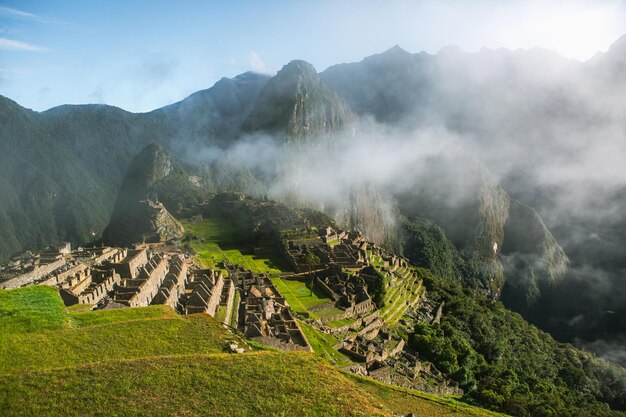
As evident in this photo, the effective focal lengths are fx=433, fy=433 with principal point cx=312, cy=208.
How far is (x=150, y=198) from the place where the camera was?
9994 cm

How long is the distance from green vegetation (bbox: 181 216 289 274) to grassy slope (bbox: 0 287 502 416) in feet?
100

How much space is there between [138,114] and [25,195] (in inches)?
2763

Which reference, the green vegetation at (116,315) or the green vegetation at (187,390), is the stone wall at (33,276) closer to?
the green vegetation at (116,315)

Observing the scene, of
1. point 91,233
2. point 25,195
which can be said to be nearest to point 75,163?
point 25,195

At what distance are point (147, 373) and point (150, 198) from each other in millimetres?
94087

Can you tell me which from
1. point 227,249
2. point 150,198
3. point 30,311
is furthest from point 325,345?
point 150,198

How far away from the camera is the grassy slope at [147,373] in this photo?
10836mm

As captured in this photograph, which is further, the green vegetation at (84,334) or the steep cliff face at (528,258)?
the steep cliff face at (528,258)

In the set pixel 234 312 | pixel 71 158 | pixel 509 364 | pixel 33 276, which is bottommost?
pixel 509 364

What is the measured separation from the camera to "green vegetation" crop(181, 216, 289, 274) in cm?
5278

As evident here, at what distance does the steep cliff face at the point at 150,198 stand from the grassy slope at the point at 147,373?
4844 centimetres

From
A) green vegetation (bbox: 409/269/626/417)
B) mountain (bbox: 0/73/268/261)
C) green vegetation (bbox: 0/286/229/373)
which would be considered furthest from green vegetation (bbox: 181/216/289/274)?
mountain (bbox: 0/73/268/261)

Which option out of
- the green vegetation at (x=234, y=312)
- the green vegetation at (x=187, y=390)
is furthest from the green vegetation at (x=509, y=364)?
the green vegetation at (x=187, y=390)

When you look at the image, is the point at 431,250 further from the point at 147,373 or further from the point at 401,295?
the point at 147,373
